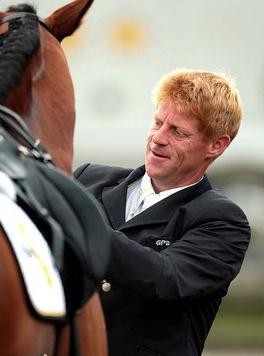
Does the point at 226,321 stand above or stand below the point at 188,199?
below

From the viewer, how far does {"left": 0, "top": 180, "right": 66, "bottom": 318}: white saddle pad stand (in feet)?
9.27

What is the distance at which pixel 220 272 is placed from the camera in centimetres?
388

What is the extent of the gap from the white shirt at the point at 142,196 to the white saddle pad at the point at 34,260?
1009 mm

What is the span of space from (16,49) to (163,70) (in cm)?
565

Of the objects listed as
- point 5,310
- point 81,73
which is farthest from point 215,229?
point 81,73

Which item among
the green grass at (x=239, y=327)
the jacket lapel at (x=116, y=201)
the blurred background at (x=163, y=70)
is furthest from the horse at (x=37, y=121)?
the blurred background at (x=163, y=70)

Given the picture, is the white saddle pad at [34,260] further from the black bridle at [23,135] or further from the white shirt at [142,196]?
the white shirt at [142,196]

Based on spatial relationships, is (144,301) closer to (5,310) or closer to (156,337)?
(156,337)

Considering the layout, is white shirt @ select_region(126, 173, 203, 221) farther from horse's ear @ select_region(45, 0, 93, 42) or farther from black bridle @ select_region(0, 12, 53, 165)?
black bridle @ select_region(0, 12, 53, 165)

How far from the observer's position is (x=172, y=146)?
3932 millimetres

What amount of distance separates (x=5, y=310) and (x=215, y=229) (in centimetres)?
131

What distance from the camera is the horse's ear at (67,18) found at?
3721 millimetres

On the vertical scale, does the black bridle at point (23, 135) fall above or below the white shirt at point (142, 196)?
above

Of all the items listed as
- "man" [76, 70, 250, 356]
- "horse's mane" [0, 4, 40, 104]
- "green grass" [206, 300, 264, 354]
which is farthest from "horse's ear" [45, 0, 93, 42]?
"green grass" [206, 300, 264, 354]
